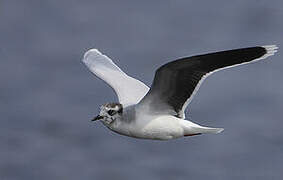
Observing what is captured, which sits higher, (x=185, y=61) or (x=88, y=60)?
(x=88, y=60)

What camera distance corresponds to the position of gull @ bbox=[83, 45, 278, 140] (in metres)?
8.62

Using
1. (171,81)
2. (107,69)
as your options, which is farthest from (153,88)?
(107,69)

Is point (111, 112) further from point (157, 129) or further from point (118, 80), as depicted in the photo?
point (118, 80)

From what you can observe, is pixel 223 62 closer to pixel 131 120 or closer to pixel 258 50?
pixel 258 50

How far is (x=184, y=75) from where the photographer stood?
880cm

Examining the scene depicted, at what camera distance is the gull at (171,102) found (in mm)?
8625

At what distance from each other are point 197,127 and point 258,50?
0.77m

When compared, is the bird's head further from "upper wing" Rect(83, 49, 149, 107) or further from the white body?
"upper wing" Rect(83, 49, 149, 107)

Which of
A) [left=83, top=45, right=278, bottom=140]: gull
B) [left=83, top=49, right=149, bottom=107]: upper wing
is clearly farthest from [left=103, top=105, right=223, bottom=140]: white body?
[left=83, top=49, right=149, bottom=107]: upper wing

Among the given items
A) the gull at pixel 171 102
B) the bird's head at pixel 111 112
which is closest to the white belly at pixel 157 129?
the gull at pixel 171 102

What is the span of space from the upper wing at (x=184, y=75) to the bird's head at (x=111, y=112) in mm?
179

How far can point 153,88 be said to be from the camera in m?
8.91

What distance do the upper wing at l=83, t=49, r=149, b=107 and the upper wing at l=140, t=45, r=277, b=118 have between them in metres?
0.47

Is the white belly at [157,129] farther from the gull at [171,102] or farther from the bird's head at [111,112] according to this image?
the bird's head at [111,112]
